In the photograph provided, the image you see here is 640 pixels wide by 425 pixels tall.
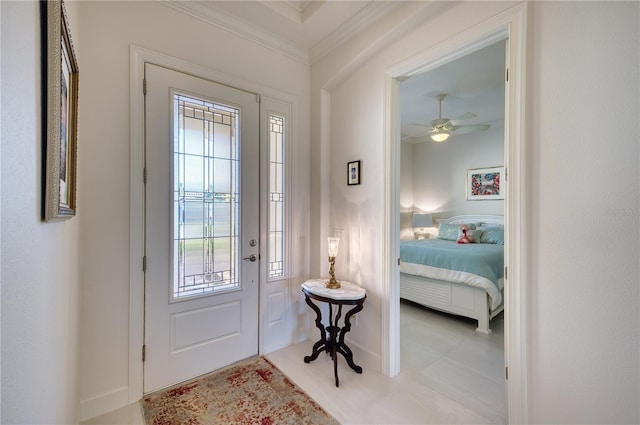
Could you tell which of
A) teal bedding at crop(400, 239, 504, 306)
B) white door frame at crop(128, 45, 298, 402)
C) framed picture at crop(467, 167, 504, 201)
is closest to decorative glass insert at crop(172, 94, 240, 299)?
white door frame at crop(128, 45, 298, 402)

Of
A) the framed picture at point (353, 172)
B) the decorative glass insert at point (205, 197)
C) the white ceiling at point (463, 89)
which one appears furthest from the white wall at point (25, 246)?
the white ceiling at point (463, 89)

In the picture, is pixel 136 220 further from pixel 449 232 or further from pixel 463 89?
pixel 449 232

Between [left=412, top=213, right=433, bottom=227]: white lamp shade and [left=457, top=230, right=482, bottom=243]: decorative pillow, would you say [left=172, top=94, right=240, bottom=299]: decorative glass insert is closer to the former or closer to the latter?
[left=457, top=230, right=482, bottom=243]: decorative pillow

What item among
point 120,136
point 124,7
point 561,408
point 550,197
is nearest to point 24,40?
point 120,136

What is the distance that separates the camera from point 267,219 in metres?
2.59

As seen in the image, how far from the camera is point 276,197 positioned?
2.67 m

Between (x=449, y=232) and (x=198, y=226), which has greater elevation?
(x=198, y=226)

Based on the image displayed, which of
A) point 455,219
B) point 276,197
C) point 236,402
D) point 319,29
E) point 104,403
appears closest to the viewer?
point 104,403

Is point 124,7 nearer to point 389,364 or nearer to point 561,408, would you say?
point 389,364

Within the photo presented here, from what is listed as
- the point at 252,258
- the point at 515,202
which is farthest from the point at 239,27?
the point at 515,202

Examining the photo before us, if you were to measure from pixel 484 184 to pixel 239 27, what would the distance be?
509 cm

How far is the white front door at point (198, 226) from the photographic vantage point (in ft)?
6.67

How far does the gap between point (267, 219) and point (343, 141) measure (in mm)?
1046

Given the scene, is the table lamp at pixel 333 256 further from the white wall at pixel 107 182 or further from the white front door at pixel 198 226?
the white wall at pixel 107 182
